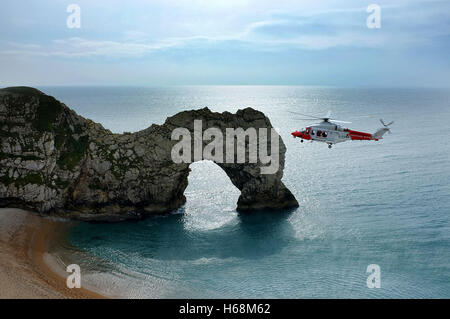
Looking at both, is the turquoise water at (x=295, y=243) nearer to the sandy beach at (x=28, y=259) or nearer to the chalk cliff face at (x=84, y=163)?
the sandy beach at (x=28, y=259)

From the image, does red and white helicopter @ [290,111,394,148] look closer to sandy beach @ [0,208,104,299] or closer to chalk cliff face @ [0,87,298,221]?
chalk cliff face @ [0,87,298,221]

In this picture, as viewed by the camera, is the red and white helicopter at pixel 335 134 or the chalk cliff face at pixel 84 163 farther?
the chalk cliff face at pixel 84 163

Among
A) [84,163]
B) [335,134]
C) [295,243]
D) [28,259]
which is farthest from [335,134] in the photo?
[28,259]

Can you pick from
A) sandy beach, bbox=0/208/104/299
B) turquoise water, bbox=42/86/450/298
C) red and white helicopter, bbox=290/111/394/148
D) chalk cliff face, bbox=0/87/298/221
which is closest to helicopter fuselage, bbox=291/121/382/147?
red and white helicopter, bbox=290/111/394/148

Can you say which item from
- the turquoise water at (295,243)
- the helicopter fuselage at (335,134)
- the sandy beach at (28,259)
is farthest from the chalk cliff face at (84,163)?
the helicopter fuselage at (335,134)

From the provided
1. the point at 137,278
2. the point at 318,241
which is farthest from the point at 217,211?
the point at 137,278

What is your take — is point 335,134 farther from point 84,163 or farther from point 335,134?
point 84,163
